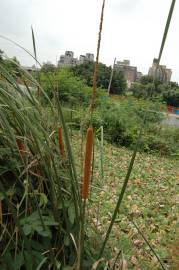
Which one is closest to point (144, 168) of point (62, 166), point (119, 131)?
point (119, 131)

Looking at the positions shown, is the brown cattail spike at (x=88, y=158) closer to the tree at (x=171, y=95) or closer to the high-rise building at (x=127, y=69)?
the high-rise building at (x=127, y=69)

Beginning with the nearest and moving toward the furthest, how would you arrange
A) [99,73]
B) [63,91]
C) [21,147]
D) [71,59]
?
[21,147], [71,59], [99,73], [63,91]

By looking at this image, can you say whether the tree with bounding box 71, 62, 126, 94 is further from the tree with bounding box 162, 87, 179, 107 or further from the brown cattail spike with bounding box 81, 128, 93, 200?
the tree with bounding box 162, 87, 179, 107

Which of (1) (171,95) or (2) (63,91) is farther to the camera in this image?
(1) (171,95)

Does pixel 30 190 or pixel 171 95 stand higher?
pixel 30 190

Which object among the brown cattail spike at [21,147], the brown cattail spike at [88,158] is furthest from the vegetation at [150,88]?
the brown cattail spike at [21,147]

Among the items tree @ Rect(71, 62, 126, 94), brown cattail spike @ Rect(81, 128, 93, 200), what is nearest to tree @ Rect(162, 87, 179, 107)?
tree @ Rect(71, 62, 126, 94)

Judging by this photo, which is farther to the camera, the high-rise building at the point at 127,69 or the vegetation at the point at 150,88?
the high-rise building at the point at 127,69

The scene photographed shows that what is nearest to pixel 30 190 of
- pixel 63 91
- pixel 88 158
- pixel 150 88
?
pixel 88 158

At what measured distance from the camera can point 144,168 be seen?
600 cm

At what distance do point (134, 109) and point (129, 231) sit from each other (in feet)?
22.9

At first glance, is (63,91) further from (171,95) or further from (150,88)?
(171,95)

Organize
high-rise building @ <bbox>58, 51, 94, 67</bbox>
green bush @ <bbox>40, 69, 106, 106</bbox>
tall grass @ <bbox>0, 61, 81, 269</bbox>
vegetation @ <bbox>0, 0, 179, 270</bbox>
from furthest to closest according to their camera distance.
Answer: high-rise building @ <bbox>58, 51, 94, 67</bbox> → green bush @ <bbox>40, 69, 106, 106</bbox> → tall grass @ <bbox>0, 61, 81, 269</bbox> → vegetation @ <bbox>0, 0, 179, 270</bbox>

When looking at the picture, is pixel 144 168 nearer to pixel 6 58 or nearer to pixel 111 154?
pixel 111 154
